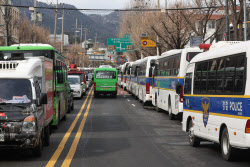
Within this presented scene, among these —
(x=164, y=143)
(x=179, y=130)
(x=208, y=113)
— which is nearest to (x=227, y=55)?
(x=208, y=113)

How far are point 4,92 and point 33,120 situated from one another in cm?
110

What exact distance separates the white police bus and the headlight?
13.7 ft

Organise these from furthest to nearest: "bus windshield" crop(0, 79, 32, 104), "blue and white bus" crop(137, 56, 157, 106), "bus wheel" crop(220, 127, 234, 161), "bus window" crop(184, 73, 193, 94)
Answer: "blue and white bus" crop(137, 56, 157, 106)
"bus window" crop(184, 73, 193, 94)
"bus windshield" crop(0, 79, 32, 104)
"bus wheel" crop(220, 127, 234, 161)

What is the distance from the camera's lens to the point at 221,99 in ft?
36.6

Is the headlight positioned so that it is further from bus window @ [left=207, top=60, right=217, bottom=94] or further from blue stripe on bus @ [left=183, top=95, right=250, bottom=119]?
bus window @ [left=207, top=60, right=217, bottom=94]

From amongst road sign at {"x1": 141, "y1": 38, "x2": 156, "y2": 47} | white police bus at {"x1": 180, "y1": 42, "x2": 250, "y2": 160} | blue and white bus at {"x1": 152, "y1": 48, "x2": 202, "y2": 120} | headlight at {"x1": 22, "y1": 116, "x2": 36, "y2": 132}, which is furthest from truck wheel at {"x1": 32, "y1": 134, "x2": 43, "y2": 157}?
road sign at {"x1": 141, "y1": 38, "x2": 156, "y2": 47}

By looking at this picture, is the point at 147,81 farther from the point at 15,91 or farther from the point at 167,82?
the point at 15,91

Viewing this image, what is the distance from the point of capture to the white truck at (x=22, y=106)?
10656mm

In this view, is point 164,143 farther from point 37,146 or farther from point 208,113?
point 37,146

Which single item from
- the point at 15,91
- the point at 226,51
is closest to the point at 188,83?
the point at 226,51

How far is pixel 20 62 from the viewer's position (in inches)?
471

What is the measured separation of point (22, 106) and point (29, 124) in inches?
17.5

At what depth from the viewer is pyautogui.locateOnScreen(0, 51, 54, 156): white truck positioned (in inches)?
420

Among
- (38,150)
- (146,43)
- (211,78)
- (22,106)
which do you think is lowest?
(38,150)
